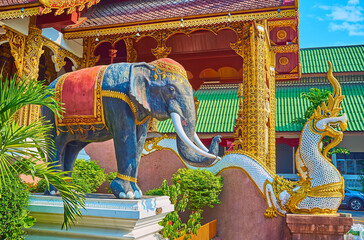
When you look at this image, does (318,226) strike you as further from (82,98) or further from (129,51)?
(129,51)

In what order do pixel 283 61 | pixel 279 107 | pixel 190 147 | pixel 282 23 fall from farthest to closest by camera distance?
pixel 279 107 < pixel 283 61 < pixel 282 23 < pixel 190 147

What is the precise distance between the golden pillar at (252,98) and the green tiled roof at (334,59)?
11.5 metres

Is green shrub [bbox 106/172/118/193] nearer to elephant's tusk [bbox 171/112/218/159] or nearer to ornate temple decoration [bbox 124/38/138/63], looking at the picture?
elephant's tusk [bbox 171/112/218/159]

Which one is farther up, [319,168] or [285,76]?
[285,76]

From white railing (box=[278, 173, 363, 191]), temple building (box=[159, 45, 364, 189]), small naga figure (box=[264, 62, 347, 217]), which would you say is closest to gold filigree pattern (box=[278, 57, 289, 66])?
temple building (box=[159, 45, 364, 189])

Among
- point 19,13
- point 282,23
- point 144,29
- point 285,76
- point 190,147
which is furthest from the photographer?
point 285,76

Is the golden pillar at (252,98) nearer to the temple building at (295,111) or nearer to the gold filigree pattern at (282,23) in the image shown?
the gold filigree pattern at (282,23)

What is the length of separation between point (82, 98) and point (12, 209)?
121 centimetres

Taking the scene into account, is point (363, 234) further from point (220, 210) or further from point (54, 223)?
point (54, 223)

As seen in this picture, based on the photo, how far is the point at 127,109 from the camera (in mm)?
3641

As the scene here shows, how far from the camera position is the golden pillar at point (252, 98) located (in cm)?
752

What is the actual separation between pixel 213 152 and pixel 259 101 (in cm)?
438

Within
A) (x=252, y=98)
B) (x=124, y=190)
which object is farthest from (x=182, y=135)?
(x=252, y=98)

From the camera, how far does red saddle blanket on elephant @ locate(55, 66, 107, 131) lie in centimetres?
370
